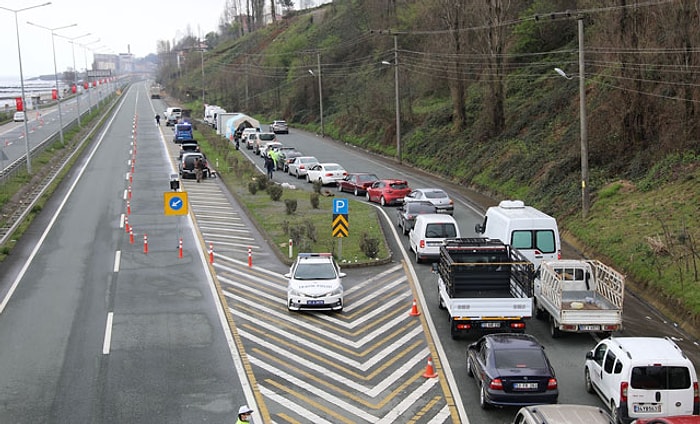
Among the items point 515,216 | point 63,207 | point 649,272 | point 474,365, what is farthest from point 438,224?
point 63,207

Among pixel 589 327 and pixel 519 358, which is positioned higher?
pixel 519 358

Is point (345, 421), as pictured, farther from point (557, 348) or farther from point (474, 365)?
point (557, 348)

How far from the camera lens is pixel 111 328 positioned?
21656mm

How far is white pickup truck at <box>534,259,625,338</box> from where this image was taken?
19.4 metres

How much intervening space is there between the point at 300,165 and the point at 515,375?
40.5m

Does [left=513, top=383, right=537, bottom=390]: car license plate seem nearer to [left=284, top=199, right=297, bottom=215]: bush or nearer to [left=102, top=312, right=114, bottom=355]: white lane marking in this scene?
[left=102, top=312, right=114, bottom=355]: white lane marking

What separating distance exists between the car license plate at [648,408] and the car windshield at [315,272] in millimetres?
10776

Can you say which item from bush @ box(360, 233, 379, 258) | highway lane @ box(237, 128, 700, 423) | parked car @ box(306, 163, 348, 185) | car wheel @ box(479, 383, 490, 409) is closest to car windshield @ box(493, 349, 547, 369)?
car wheel @ box(479, 383, 490, 409)

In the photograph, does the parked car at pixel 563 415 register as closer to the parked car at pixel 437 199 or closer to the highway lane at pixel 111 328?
the highway lane at pixel 111 328

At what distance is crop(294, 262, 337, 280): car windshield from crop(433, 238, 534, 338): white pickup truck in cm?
405

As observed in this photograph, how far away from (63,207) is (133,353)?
23753mm

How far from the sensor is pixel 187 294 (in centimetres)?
2498

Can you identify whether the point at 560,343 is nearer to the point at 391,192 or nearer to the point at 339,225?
the point at 339,225

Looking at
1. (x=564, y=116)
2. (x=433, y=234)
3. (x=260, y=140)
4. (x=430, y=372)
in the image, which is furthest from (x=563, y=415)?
(x=260, y=140)
